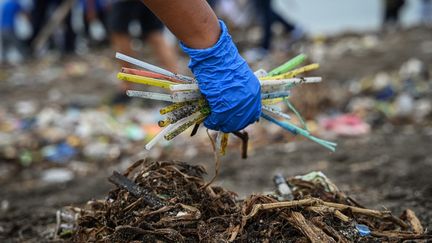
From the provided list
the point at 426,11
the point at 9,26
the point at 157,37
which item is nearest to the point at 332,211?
the point at 157,37

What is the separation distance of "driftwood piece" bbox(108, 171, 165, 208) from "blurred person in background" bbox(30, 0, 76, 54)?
10.3m

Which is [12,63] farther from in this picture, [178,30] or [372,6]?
[372,6]

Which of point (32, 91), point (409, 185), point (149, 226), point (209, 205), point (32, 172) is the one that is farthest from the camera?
point (32, 91)

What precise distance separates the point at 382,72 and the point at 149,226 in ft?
19.9

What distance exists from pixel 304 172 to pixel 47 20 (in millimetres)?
9440

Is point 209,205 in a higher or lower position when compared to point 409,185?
higher

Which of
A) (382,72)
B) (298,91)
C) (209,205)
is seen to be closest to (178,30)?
(209,205)

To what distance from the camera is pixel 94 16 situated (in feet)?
38.1

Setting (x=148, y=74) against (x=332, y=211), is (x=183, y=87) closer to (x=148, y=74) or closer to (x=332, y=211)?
(x=148, y=74)

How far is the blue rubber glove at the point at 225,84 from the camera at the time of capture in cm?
181

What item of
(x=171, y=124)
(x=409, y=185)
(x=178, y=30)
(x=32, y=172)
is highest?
(x=178, y=30)

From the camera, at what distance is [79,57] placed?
11.4 m

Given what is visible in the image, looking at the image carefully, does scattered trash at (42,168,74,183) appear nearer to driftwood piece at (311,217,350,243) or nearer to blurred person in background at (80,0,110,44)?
driftwood piece at (311,217,350,243)

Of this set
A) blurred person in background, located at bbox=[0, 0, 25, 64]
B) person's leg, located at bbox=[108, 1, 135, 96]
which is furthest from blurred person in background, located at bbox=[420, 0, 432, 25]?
blurred person in background, located at bbox=[0, 0, 25, 64]
